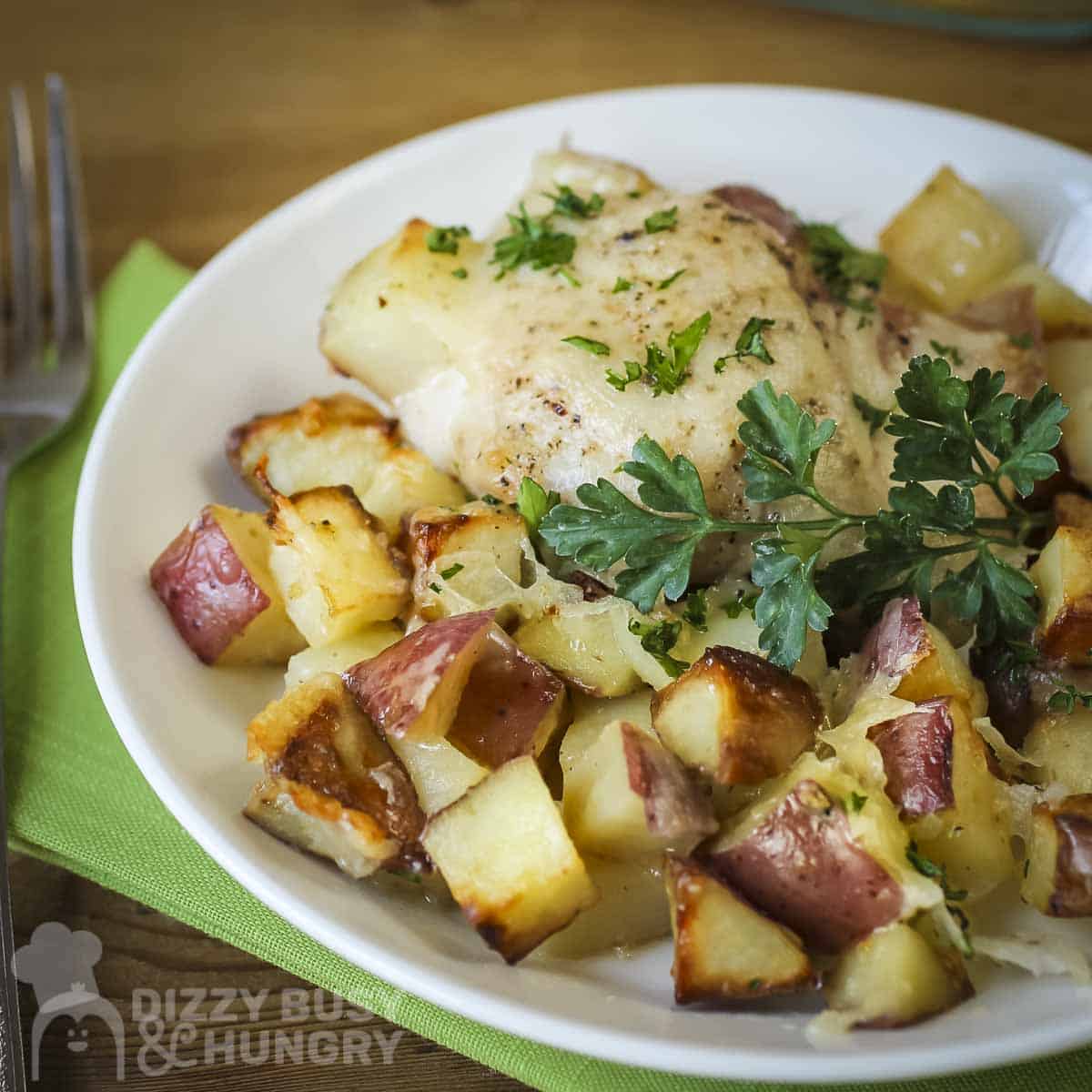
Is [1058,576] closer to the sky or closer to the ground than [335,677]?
closer to the sky

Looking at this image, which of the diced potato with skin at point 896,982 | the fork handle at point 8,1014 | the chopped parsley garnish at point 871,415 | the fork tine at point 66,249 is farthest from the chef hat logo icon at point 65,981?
the chopped parsley garnish at point 871,415

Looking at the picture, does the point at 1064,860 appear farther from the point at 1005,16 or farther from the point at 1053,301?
the point at 1005,16

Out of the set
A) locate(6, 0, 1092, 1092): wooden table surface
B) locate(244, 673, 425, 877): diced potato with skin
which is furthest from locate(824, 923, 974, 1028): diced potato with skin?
locate(6, 0, 1092, 1092): wooden table surface

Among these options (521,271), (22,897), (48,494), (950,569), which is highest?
(521,271)

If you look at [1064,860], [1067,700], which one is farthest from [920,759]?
[1067,700]

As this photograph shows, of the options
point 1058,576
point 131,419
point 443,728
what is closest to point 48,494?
point 131,419

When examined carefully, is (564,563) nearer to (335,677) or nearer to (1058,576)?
(335,677)

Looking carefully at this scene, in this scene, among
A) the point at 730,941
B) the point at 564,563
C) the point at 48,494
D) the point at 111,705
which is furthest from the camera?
the point at 48,494
